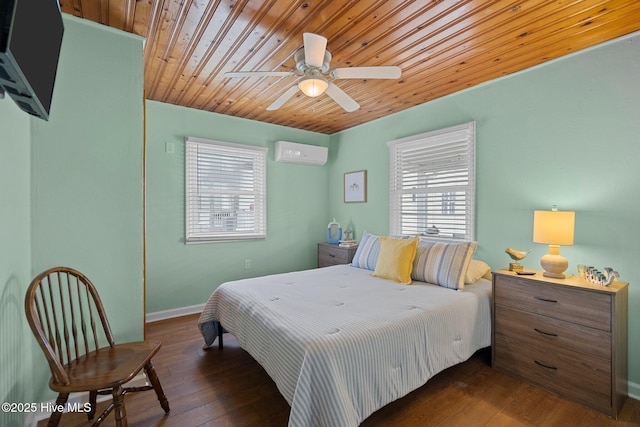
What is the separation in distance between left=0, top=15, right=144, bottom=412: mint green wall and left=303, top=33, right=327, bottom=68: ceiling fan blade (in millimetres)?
1239

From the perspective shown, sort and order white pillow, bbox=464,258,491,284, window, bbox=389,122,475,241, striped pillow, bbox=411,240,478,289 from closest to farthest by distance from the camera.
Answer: striped pillow, bbox=411,240,478,289
white pillow, bbox=464,258,491,284
window, bbox=389,122,475,241

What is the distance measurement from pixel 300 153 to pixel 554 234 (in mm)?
3076

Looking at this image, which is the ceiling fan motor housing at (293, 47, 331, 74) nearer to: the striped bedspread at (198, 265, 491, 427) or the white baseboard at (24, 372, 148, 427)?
the striped bedspread at (198, 265, 491, 427)

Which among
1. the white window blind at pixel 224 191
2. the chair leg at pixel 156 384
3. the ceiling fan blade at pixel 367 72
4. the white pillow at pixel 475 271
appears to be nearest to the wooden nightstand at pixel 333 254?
the white window blind at pixel 224 191

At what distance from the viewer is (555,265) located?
84.5 inches

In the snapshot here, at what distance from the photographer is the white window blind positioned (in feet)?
11.8

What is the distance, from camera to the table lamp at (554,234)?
2.08 m

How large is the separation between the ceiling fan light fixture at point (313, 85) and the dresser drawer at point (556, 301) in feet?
6.56

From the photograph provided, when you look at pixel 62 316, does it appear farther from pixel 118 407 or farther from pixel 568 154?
pixel 568 154

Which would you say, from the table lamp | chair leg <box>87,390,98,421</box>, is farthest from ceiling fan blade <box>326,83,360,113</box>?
chair leg <box>87,390,98,421</box>

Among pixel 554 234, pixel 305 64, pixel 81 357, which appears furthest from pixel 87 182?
pixel 554 234

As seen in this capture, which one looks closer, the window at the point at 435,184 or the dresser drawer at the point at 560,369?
the dresser drawer at the point at 560,369

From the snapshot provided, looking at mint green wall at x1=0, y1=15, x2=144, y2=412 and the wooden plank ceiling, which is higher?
the wooden plank ceiling

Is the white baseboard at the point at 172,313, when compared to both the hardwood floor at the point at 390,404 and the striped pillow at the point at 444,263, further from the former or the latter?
the striped pillow at the point at 444,263
